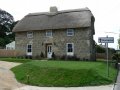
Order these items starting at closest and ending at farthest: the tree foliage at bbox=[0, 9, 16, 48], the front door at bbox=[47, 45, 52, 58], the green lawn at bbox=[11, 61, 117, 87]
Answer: the green lawn at bbox=[11, 61, 117, 87] < the front door at bbox=[47, 45, 52, 58] < the tree foliage at bbox=[0, 9, 16, 48]

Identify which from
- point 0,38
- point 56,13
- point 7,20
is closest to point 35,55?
point 56,13

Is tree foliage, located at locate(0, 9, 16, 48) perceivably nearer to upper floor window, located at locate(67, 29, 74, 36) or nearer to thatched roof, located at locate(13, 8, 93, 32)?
thatched roof, located at locate(13, 8, 93, 32)

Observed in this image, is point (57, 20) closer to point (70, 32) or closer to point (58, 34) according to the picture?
point (58, 34)

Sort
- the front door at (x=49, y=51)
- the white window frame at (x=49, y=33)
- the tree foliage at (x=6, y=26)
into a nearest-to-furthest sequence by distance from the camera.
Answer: the front door at (x=49, y=51) < the white window frame at (x=49, y=33) < the tree foliage at (x=6, y=26)

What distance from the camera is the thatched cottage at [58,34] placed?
4303 cm

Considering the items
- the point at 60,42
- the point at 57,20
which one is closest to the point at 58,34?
the point at 60,42

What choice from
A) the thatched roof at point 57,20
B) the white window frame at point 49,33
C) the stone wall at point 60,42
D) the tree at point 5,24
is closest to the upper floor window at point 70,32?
the stone wall at point 60,42

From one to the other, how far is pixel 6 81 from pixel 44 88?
4.03 metres

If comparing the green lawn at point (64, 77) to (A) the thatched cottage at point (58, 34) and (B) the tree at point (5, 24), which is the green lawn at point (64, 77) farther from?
(B) the tree at point (5, 24)

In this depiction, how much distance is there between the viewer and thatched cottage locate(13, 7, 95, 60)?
43031 mm

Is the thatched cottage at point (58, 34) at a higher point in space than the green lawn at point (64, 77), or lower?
→ higher

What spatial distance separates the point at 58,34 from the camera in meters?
45.3

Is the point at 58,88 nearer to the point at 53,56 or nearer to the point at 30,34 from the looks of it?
the point at 53,56

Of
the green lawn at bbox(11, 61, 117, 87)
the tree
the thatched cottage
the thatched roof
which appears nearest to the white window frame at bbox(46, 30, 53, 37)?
the thatched cottage
